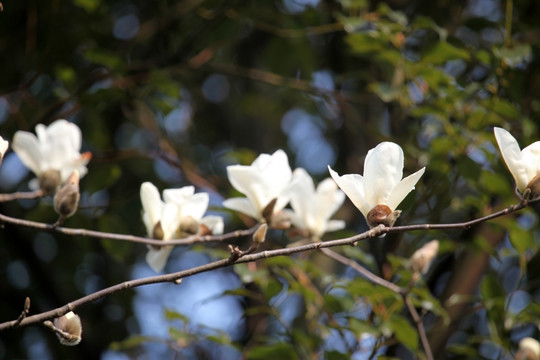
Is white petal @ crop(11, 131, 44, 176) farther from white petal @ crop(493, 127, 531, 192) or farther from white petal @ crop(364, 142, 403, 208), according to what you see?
white petal @ crop(493, 127, 531, 192)

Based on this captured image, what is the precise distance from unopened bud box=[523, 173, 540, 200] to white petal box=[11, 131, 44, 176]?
704 mm

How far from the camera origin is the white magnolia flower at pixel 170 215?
1045 millimetres

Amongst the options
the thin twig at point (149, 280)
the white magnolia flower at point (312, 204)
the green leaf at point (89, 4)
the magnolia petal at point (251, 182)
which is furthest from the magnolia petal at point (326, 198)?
the green leaf at point (89, 4)

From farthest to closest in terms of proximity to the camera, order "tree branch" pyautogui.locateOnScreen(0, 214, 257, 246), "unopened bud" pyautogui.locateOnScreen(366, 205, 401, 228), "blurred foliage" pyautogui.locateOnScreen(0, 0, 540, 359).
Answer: "blurred foliage" pyautogui.locateOnScreen(0, 0, 540, 359), "tree branch" pyautogui.locateOnScreen(0, 214, 257, 246), "unopened bud" pyautogui.locateOnScreen(366, 205, 401, 228)

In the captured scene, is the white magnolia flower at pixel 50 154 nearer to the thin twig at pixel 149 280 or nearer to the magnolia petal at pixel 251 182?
the magnolia petal at pixel 251 182

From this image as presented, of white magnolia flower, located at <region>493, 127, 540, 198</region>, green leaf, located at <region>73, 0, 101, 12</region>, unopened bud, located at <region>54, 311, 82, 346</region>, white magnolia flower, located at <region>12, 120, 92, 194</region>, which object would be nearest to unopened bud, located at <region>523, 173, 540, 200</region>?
white magnolia flower, located at <region>493, 127, 540, 198</region>

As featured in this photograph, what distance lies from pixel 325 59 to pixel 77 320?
1582 millimetres

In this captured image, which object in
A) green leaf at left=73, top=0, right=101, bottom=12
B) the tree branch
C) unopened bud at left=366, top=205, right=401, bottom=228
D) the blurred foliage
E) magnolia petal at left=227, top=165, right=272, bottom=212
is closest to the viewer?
unopened bud at left=366, top=205, right=401, bottom=228

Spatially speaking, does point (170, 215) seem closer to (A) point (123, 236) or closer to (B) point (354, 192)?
(A) point (123, 236)

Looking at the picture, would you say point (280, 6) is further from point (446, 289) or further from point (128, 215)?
point (446, 289)

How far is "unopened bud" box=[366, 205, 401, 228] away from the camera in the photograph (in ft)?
2.57

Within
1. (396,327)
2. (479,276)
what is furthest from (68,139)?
(479,276)

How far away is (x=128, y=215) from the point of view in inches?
70.4

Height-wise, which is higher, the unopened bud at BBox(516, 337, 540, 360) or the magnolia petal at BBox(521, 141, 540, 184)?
the magnolia petal at BBox(521, 141, 540, 184)
